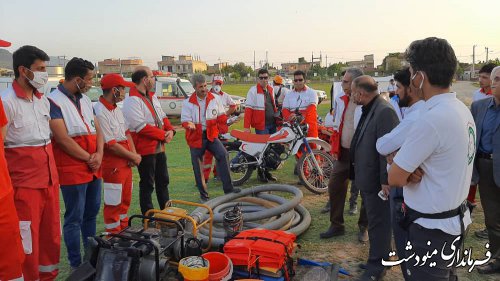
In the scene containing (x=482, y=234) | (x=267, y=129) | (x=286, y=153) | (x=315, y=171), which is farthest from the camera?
(x=267, y=129)

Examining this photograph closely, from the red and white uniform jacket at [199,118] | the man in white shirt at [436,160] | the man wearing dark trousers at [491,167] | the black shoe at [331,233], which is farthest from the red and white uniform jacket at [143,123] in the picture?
the man wearing dark trousers at [491,167]

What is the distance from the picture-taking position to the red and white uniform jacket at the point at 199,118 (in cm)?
574

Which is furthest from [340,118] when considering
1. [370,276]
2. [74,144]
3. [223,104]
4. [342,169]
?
[223,104]

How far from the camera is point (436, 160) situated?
6.31 ft

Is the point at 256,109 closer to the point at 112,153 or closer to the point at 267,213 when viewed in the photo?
the point at 267,213

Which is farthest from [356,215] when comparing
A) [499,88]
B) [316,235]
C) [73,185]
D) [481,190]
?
[73,185]

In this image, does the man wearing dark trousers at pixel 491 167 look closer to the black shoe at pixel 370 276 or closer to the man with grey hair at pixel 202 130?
the black shoe at pixel 370 276

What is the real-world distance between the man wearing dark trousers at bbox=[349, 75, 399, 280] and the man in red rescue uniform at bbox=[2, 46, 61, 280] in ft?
9.29

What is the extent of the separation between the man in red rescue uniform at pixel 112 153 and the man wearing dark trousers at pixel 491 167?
370 cm

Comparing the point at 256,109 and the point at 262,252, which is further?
the point at 256,109

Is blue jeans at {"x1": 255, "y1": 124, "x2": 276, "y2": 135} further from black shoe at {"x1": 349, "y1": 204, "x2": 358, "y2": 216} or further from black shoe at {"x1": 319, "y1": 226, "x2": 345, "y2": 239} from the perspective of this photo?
black shoe at {"x1": 319, "y1": 226, "x2": 345, "y2": 239}

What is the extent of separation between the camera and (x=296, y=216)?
4.88m

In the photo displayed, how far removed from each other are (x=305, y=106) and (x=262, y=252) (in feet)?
13.9

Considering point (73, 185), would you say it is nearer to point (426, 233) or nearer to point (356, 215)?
point (426, 233)
